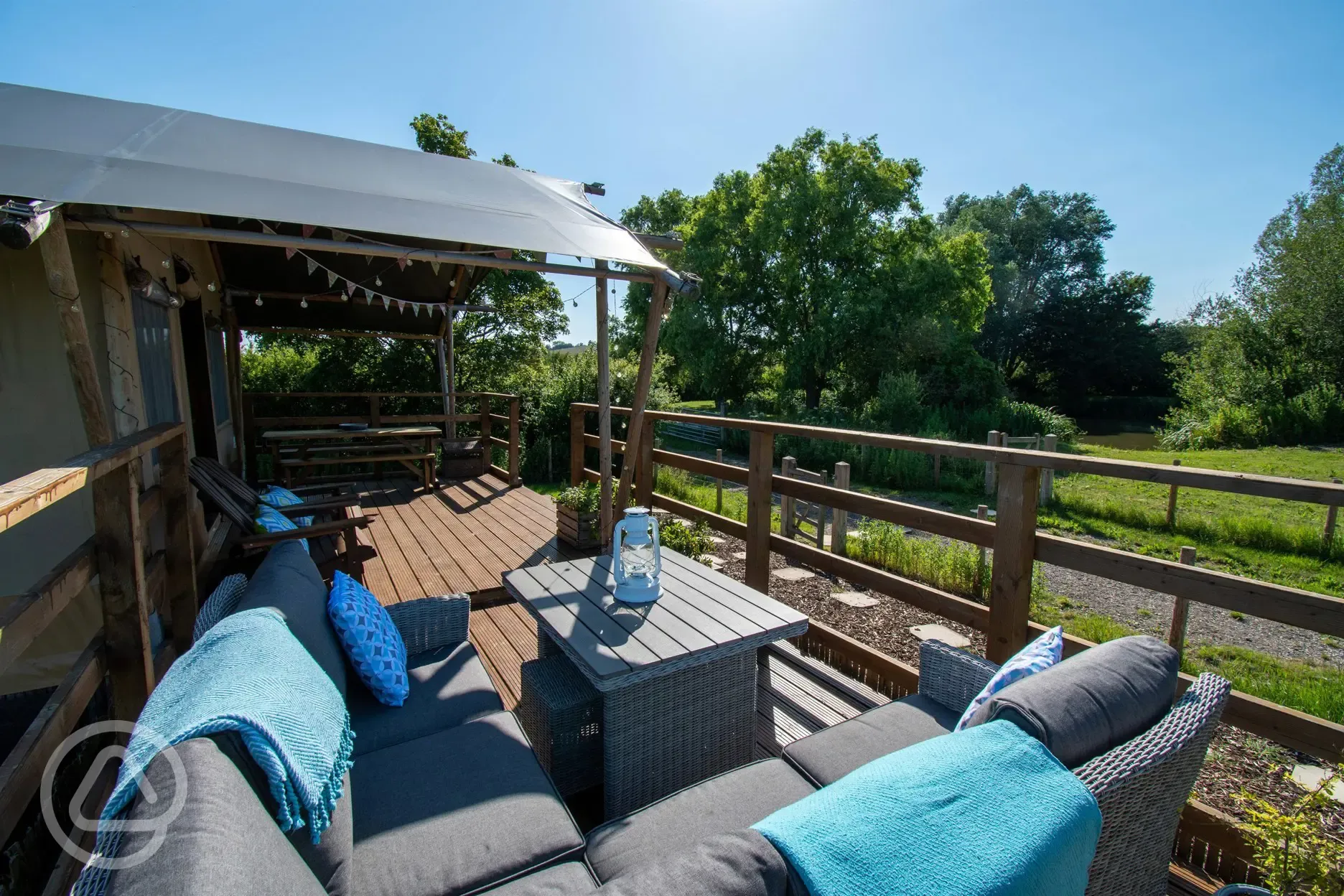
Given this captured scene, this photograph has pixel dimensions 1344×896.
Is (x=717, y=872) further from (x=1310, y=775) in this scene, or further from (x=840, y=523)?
(x=840, y=523)

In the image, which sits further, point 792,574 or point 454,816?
point 792,574

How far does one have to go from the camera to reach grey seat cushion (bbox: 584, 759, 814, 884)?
4.21ft

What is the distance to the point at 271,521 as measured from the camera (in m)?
3.04

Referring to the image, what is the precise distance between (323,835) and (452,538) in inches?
160

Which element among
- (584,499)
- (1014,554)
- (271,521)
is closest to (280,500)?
(271,521)

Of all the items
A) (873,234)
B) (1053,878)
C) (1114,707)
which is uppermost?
(873,234)

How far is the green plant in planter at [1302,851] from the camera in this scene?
1.26 metres

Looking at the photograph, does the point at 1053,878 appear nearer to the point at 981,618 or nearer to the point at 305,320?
the point at 981,618

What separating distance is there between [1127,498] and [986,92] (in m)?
6.57

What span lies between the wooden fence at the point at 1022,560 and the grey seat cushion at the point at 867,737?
0.51 m

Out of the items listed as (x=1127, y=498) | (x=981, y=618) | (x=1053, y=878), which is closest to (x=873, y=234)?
Answer: (x=1127, y=498)

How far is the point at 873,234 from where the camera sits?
17656mm

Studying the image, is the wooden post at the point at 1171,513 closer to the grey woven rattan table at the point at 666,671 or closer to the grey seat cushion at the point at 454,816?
the grey woven rattan table at the point at 666,671

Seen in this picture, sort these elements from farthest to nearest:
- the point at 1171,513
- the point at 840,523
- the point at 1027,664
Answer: the point at 1171,513
the point at 840,523
the point at 1027,664
